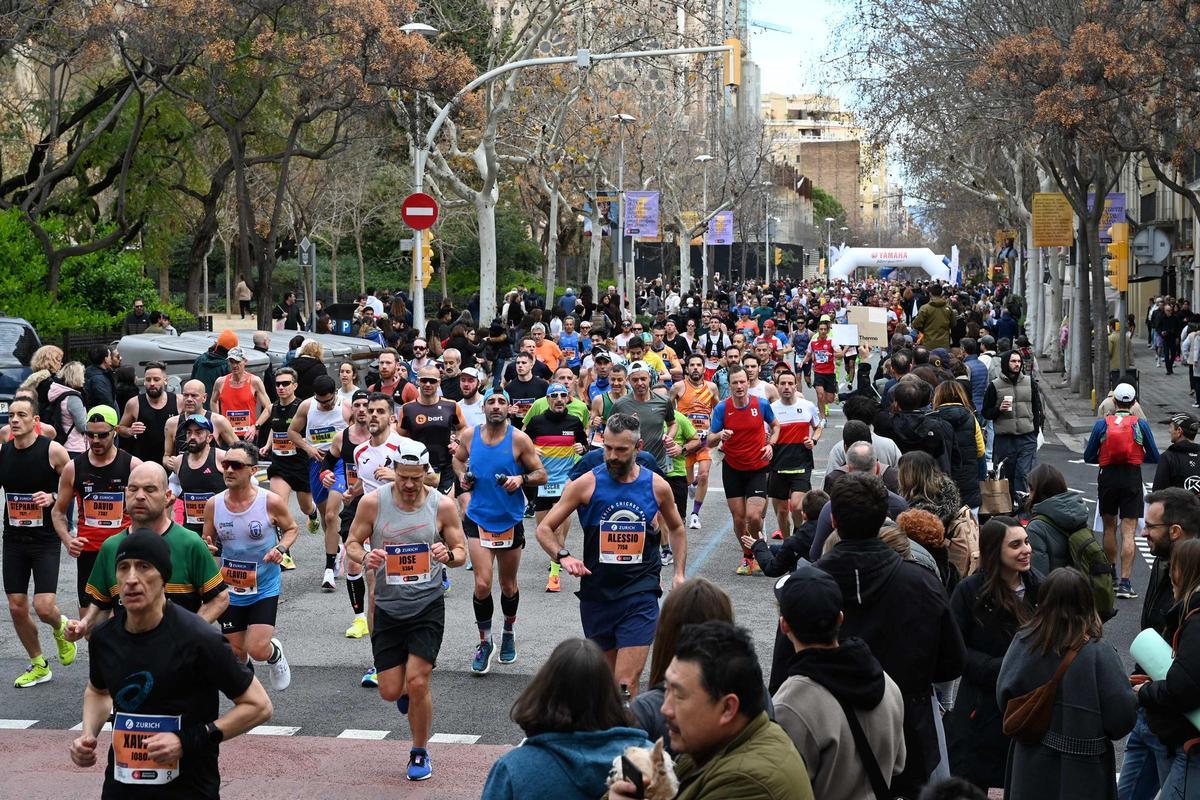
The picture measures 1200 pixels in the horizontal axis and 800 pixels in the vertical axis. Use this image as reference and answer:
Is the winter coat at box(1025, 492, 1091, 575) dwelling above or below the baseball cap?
below

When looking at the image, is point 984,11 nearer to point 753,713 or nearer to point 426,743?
point 426,743

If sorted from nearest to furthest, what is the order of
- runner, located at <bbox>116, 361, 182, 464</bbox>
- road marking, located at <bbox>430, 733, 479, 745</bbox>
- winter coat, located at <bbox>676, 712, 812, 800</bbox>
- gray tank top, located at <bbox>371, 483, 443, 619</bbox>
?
winter coat, located at <bbox>676, 712, 812, 800</bbox>
gray tank top, located at <bbox>371, 483, 443, 619</bbox>
road marking, located at <bbox>430, 733, 479, 745</bbox>
runner, located at <bbox>116, 361, 182, 464</bbox>

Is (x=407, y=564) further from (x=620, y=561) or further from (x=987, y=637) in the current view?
(x=987, y=637)

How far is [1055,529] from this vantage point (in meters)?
7.92

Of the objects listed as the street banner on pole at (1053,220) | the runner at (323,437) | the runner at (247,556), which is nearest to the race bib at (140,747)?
the runner at (247,556)

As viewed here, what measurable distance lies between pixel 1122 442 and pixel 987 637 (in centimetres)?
624

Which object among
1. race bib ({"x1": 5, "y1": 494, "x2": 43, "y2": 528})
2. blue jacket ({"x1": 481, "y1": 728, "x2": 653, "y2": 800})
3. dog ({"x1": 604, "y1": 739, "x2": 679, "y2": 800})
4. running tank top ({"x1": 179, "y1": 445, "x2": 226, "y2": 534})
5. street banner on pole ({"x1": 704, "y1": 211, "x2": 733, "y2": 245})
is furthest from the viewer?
street banner on pole ({"x1": 704, "y1": 211, "x2": 733, "y2": 245})

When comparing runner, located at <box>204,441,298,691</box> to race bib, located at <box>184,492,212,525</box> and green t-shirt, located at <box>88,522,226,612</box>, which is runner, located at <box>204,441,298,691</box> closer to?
race bib, located at <box>184,492,212,525</box>

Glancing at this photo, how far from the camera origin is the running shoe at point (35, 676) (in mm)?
10094

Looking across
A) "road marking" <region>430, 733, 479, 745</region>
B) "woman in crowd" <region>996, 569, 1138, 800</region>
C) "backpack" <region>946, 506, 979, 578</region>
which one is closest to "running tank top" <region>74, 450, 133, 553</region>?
"road marking" <region>430, 733, 479, 745</region>

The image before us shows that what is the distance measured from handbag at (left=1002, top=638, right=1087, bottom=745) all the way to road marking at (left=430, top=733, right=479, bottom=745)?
384cm

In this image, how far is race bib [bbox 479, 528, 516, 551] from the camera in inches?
423

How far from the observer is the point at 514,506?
35.3 feet

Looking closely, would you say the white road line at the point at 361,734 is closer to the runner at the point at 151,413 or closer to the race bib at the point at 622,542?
the race bib at the point at 622,542
